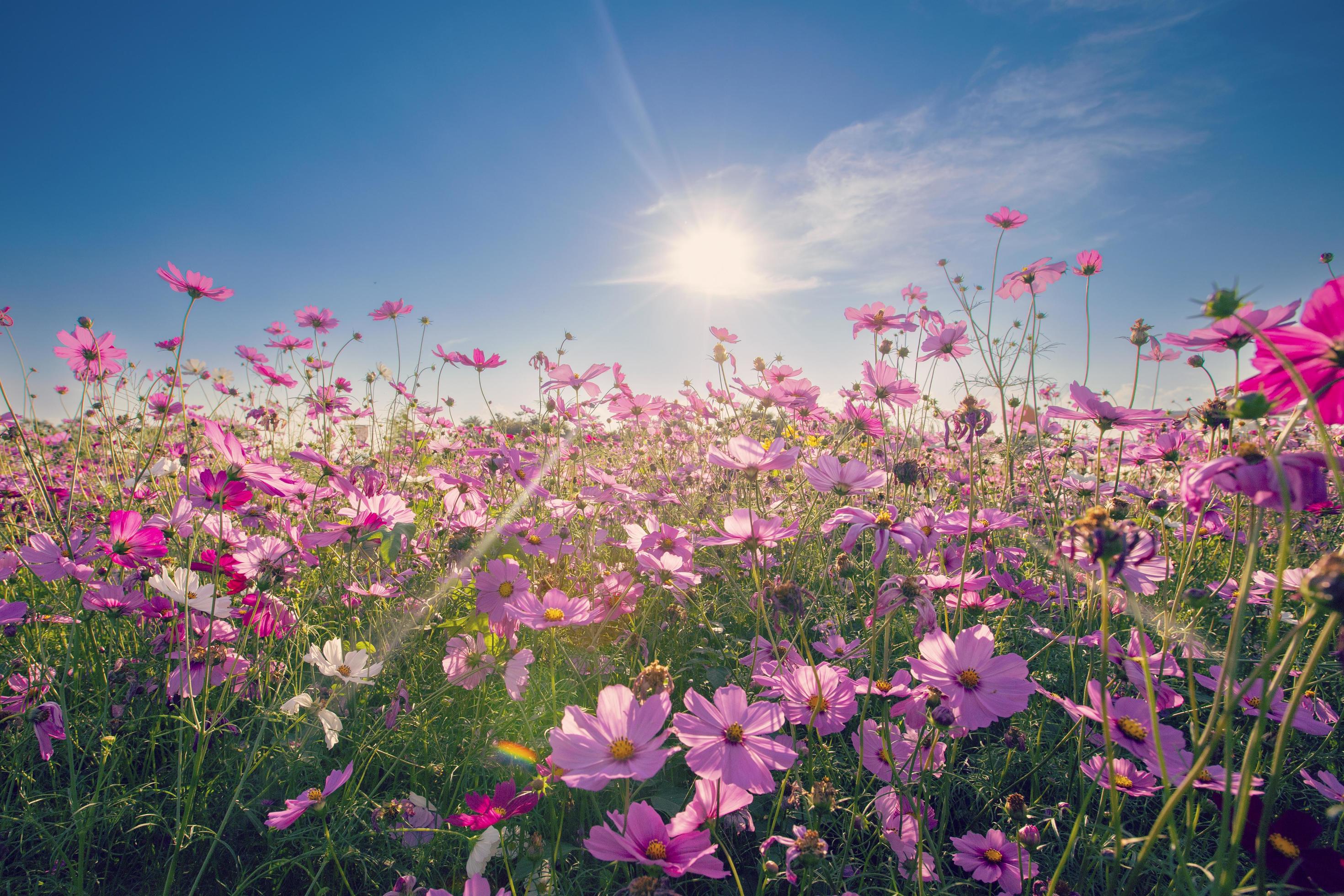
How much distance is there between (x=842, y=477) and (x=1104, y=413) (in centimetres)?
51

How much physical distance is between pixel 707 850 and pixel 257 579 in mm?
1052

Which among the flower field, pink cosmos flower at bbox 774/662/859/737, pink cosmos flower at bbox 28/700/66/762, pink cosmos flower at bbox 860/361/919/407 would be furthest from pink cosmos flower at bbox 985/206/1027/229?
pink cosmos flower at bbox 28/700/66/762

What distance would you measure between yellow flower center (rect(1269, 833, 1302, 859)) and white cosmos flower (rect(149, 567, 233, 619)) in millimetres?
1563

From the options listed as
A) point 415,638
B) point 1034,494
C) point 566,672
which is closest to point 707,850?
point 566,672

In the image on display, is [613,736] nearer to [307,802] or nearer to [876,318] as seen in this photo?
[307,802]

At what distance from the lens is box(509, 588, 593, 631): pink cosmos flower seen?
3.75 feet

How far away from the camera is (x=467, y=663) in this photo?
1.33 m

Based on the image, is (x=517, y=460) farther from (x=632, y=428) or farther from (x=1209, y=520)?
(x=632, y=428)

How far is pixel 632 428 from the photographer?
4.41 m

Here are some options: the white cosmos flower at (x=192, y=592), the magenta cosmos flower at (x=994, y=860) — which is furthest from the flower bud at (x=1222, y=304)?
the white cosmos flower at (x=192, y=592)

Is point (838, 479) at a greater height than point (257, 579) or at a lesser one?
greater

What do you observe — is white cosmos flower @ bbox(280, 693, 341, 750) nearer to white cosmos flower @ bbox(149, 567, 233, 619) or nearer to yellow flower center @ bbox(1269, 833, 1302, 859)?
white cosmos flower @ bbox(149, 567, 233, 619)

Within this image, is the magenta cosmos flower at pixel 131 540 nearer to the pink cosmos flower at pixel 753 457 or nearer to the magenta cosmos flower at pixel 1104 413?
the pink cosmos flower at pixel 753 457

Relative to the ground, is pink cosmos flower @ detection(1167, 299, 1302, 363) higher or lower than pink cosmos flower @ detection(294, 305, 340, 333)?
lower
